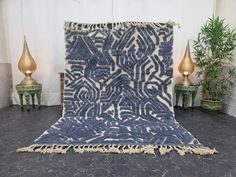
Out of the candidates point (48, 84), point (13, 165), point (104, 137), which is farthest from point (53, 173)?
point (48, 84)

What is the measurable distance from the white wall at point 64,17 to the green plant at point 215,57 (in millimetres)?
233

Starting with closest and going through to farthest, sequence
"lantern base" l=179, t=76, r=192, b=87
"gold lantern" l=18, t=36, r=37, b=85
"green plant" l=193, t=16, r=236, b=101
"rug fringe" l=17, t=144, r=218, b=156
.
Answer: "rug fringe" l=17, t=144, r=218, b=156
"green plant" l=193, t=16, r=236, b=101
"gold lantern" l=18, t=36, r=37, b=85
"lantern base" l=179, t=76, r=192, b=87

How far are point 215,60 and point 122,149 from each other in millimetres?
1709

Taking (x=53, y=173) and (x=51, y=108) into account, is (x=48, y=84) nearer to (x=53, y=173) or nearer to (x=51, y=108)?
(x=51, y=108)

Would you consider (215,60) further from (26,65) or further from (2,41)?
(2,41)

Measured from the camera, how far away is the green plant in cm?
246

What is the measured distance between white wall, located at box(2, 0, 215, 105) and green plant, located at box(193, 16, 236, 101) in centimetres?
23

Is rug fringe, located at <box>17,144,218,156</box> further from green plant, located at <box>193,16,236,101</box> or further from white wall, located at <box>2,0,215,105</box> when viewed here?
white wall, located at <box>2,0,215,105</box>

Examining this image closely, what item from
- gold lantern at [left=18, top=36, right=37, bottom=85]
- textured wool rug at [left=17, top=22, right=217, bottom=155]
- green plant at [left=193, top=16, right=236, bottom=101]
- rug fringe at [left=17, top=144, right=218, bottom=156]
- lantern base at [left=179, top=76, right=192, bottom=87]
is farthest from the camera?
lantern base at [left=179, top=76, right=192, bottom=87]

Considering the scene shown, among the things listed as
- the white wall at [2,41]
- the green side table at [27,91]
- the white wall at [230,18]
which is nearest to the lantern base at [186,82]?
the white wall at [230,18]

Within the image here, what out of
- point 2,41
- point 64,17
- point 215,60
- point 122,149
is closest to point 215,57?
point 215,60

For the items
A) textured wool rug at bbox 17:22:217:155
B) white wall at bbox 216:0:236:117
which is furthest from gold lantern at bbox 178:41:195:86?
white wall at bbox 216:0:236:117

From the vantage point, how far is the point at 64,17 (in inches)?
109

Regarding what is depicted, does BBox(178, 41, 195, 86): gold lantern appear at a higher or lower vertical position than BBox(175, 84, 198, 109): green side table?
higher
